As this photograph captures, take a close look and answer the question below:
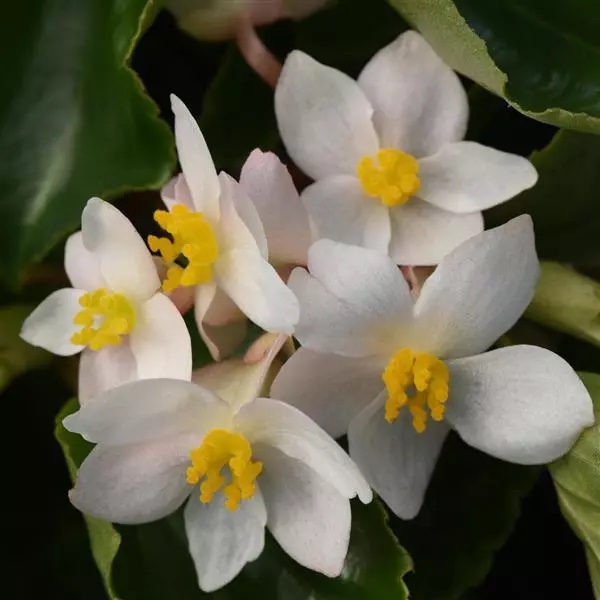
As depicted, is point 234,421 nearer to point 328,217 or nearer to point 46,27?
point 328,217

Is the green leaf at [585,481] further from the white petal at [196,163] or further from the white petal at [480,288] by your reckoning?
the white petal at [196,163]

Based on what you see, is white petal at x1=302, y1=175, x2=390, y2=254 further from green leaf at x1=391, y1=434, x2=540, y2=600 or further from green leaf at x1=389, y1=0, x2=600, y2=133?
green leaf at x1=391, y1=434, x2=540, y2=600

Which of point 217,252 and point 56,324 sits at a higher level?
point 217,252

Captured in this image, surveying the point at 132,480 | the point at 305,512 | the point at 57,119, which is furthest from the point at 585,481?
the point at 57,119

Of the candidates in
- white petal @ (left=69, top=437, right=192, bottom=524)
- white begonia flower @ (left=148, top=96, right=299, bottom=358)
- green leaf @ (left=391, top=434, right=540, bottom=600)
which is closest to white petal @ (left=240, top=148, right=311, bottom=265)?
white begonia flower @ (left=148, top=96, right=299, bottom=358)

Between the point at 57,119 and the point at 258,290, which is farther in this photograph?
the point at 57,119

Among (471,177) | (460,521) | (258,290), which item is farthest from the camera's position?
(460,521)

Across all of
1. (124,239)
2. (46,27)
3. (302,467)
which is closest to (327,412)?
(302,467)

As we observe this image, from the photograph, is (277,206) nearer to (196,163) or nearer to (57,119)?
(196,163)

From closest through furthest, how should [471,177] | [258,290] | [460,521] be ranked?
[258,290]
[471,177]
[460,521]
